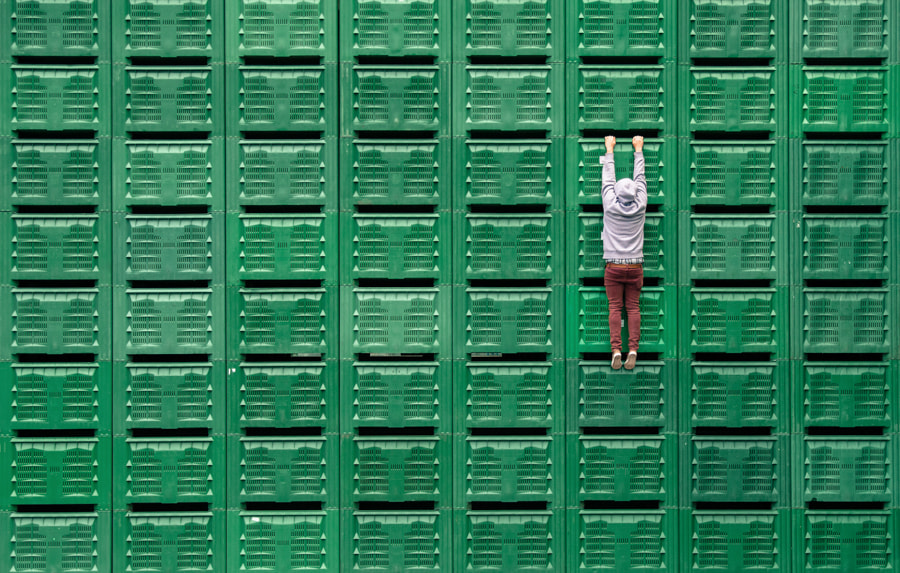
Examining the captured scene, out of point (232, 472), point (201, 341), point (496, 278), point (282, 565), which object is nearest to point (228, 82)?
point (201, 341)

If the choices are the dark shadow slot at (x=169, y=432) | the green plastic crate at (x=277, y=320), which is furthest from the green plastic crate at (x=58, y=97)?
the dark shadow slot at (x=169, y=432)

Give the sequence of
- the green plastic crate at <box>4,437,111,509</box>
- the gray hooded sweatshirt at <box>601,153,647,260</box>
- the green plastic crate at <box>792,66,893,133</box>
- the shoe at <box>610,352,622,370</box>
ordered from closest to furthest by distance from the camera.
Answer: the gray hooded sweatshirt at <box>601,153,647,260</box> < the shoe at <box>610,352,622,370</box> < the green plastic crate at <box>4,437,111,509</box> < the green plastic crate at <box>792,66,893,133</box>

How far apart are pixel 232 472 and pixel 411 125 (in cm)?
440

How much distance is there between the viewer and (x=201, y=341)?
27.8 feet

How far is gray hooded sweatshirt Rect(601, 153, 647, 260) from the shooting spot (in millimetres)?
8164

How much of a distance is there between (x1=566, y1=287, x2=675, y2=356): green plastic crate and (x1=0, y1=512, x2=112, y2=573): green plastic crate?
5.72 meters

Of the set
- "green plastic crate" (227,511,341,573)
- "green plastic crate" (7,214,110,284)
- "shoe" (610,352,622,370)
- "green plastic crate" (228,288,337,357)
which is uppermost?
"green plastic crate" (7,214,110,284)

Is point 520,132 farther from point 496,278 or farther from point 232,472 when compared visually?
point 232,472

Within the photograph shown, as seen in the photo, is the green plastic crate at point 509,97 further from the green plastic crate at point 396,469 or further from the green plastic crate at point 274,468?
the green plastic crate at point 274,468

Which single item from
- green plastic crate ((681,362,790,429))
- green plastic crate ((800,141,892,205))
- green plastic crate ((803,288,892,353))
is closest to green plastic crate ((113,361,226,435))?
green plastic crate ((681,362,790,429))

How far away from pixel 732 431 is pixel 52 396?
7.74 m

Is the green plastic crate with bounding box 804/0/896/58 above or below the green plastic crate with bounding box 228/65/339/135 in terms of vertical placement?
above

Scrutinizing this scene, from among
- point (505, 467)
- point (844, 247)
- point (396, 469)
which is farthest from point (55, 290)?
point (844, 247)

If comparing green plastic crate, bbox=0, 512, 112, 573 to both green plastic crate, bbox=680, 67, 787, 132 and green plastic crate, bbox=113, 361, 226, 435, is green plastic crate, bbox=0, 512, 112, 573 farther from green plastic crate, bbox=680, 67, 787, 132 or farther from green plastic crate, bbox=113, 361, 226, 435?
green plastic crate, bbox=680, 67, 787, 132
